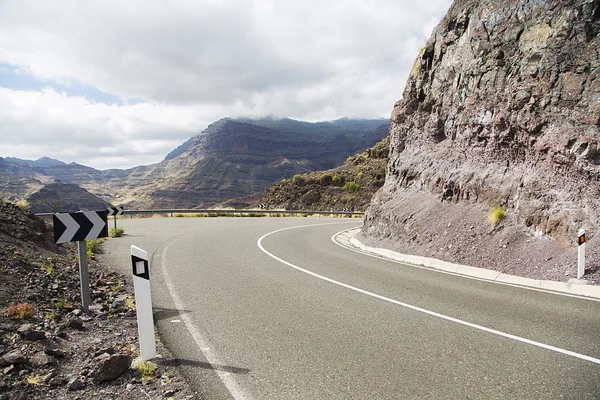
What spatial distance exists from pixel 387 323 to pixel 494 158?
928 cm

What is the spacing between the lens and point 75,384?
376 cm

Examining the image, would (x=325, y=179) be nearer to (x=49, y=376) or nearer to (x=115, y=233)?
(x=115, y=233)

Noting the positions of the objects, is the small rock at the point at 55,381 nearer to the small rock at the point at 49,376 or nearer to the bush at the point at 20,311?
the small rock at the point at 49,376

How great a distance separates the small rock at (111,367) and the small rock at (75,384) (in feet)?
0.47

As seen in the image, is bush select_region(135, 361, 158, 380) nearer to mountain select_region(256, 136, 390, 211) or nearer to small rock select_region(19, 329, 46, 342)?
small rock select_region(19, 329, 46, 342)

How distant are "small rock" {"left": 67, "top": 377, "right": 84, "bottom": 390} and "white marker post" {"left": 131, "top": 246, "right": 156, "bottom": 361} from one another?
676mm

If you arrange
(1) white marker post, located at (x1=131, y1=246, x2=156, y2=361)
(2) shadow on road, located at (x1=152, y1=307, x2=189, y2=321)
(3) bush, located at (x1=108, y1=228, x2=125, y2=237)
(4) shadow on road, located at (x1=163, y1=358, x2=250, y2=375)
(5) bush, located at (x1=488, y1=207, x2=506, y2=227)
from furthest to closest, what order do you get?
(3) bush, located at (x1=108, y1=228, x2=125, y2=237), (5) bush, located at (x1=488, y1=207, x2=506, y2=227), (2) shadow on road, located at (x1=152, y1=307, x2=189, y2=321), (1) white marker post, located at (x1=131, y1=246, x2=156, y2=361), (4) shadow on road, located at (x1=163, y1=358, x2=250, y2=375)

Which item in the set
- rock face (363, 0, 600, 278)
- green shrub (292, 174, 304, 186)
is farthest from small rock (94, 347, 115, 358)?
green shrub (292, 174, 304, 186)

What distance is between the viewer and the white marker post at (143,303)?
171 inches

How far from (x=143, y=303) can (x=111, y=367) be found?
71 centimetres

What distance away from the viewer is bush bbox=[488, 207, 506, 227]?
36.5 feet

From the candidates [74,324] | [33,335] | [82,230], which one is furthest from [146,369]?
[82,230]

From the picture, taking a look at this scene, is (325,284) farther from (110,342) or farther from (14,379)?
(14,379)

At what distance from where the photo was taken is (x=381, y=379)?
13.0ft
